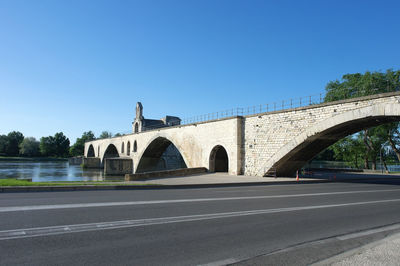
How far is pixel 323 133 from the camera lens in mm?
18625

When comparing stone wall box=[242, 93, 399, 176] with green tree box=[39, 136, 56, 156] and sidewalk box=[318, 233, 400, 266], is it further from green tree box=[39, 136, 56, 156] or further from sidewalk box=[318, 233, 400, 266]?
green tree box=[39, 136, 56, 156]

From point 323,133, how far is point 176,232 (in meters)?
16.3

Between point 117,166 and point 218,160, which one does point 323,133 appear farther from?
point 117,166

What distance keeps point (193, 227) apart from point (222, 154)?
914 inches

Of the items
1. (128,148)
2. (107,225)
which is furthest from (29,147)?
(107,225)

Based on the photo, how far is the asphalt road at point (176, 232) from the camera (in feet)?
12.3

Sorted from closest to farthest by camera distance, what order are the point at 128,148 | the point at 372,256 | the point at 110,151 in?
the point at 372,256 < the point at 128,148 < the point at 110,151

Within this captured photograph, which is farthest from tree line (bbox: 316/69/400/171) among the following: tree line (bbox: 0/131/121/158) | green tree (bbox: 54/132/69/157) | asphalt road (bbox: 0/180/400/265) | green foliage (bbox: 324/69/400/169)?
green tree (bbox: 54/132/69/157)

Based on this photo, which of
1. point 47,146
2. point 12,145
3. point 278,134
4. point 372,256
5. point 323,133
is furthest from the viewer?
point 47,146

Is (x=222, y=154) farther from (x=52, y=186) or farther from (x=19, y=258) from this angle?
(x=19, y=258)

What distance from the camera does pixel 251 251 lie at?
4078 millimetres

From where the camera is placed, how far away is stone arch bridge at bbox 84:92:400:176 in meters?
16.6

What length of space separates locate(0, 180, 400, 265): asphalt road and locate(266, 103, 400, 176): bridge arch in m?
9.82

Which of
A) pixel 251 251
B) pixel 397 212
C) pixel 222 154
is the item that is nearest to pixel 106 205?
pixel 251 251
